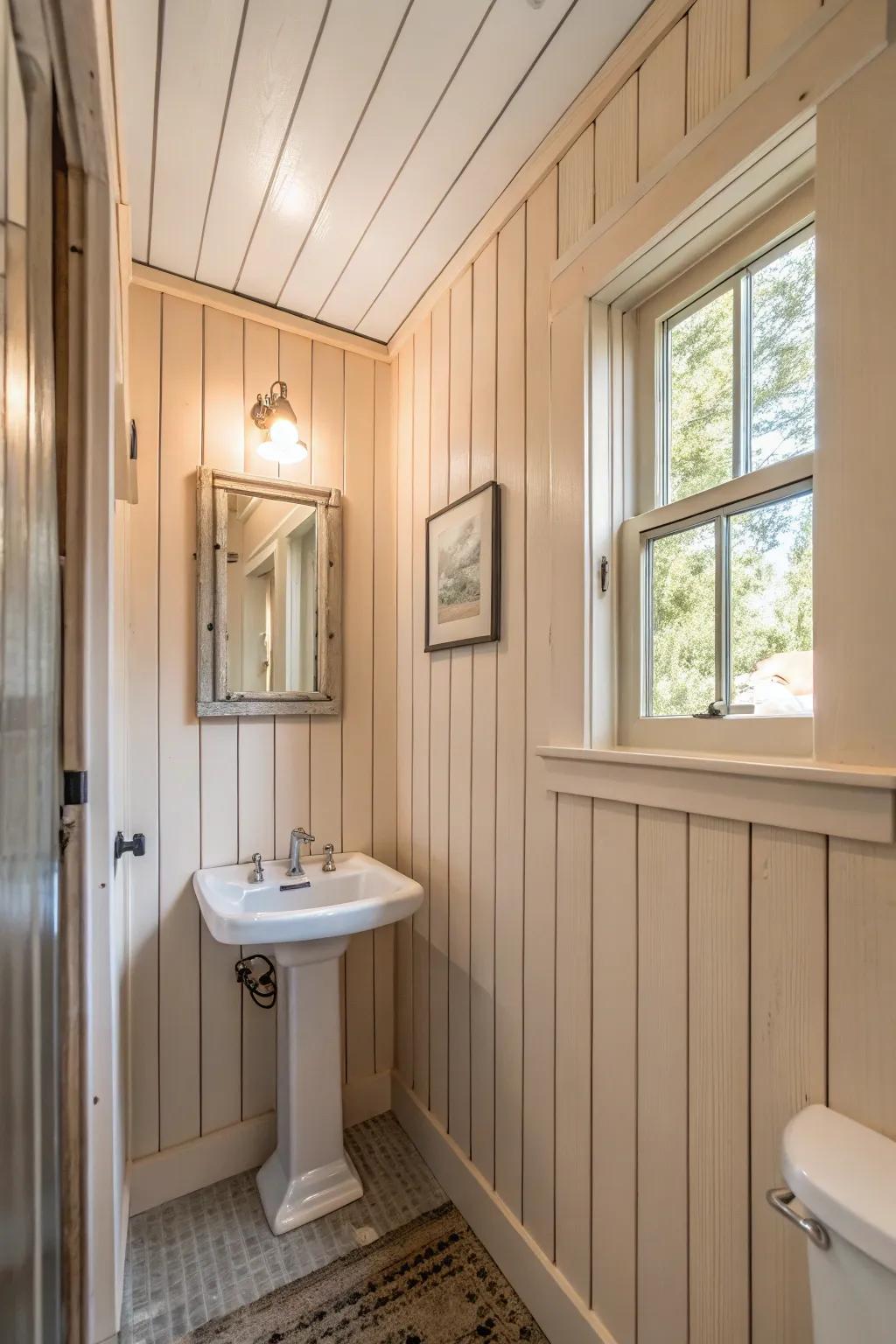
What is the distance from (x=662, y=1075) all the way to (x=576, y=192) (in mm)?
1638

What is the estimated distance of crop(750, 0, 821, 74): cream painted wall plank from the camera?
2.64 feet

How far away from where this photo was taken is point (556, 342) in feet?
4.08

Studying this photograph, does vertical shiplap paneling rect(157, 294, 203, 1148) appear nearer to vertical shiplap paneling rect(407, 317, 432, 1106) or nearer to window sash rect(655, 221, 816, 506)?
vertical shiplap paneling rect(407, 317, 432, 1106)

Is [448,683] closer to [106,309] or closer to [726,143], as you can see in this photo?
[106,309]

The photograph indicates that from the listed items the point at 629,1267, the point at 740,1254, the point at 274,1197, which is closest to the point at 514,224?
the point at 740,1254

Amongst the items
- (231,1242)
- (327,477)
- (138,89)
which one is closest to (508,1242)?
(231,1242)

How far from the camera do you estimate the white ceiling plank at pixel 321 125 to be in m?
A: 1.04

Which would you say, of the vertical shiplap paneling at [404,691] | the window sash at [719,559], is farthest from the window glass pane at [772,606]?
the vertical shiplap paneling at [404,691]

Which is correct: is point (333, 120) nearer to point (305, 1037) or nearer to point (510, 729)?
A: point (510, 729)

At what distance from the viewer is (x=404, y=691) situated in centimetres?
191

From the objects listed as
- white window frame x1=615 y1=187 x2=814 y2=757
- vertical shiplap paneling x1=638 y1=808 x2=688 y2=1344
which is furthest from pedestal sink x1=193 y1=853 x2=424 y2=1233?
white window frame x1=615 y1=187 x2=814 y2=757

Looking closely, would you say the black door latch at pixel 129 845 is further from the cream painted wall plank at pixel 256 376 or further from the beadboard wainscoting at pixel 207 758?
the cream painted wall plank at pixel 256 376

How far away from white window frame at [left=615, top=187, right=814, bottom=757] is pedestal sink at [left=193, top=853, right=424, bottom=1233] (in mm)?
772

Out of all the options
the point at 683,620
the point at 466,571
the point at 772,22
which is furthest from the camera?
the point at 466,571
